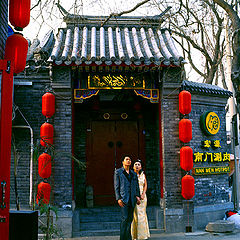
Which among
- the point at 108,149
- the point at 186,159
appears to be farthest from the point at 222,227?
the point at 108,149

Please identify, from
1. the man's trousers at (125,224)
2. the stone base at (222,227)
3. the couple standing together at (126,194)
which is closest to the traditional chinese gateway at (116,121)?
the stone base at (222,227)

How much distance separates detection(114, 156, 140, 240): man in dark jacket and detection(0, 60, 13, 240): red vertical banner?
288 centimetres

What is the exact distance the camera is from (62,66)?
7.81m

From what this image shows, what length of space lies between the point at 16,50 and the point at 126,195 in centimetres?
323

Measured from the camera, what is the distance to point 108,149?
960 centimetres

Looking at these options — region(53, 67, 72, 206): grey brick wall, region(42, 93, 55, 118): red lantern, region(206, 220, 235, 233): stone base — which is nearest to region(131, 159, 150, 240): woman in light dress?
region(53, 67, 72, 206): grey brick wall

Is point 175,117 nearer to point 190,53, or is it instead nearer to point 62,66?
point 62,66

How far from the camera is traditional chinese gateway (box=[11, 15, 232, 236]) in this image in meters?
7.75

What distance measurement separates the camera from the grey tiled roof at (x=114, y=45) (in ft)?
24.7

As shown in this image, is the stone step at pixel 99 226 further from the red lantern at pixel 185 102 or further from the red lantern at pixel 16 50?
the red lantern at pixel 16 50

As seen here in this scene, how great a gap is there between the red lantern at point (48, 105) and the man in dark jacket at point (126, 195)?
7.74 feet

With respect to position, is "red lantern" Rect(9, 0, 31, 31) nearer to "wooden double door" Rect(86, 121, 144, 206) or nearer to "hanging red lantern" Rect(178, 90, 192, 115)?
"hanging red lantern" Rect(178, 90, 192, 115)

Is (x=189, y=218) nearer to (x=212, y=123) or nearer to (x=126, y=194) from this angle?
(x=126, y=194)

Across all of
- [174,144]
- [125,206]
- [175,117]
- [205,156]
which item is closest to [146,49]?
[175,117]
